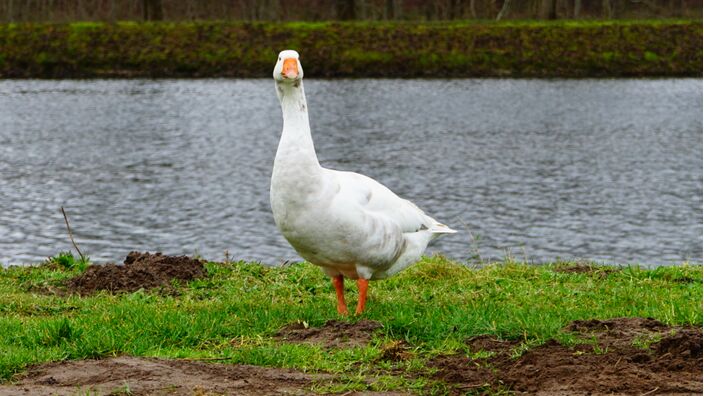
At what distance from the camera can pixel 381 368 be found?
7.01 meters

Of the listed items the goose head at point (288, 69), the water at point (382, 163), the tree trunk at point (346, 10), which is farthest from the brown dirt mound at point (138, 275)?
the tree trunk at point (346, 10)

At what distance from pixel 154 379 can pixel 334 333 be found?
1800mm

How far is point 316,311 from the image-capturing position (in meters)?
9.02

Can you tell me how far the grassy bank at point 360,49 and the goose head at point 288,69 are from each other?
147ft

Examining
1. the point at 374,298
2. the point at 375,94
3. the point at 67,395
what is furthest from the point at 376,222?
the point at 375,94

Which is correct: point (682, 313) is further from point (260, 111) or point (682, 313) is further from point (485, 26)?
point (485, 26)

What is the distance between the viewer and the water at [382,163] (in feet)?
62.2

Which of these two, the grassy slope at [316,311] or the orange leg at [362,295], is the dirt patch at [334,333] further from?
the orange leg at [362,295]

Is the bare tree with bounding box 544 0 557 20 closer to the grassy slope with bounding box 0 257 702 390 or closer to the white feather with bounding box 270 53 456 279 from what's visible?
the grassy slope with bounding box 0 257 702 390

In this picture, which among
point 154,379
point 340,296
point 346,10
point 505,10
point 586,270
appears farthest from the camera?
point 505,10

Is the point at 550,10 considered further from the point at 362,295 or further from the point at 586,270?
the point at 362,295

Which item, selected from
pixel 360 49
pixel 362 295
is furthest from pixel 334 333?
Answer: pixel 360 49

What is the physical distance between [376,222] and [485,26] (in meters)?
49.0

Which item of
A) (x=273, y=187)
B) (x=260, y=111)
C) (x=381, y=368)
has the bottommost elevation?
(x=260, y=111)
